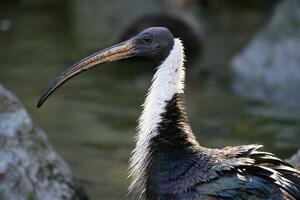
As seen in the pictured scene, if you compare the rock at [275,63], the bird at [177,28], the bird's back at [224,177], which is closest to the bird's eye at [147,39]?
the bird's back at [224,177]

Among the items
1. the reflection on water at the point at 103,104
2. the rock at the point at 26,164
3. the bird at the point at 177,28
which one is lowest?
the rock at the point at 26,164

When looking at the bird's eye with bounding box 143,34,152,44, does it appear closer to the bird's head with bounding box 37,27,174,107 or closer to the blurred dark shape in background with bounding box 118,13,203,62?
the bird's head with bounding box 37,27,174,107

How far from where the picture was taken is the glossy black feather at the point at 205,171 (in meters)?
5.50

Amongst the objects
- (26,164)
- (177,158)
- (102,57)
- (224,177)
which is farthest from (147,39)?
(26,164)

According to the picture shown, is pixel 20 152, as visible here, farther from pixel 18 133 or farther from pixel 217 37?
pixel 217 37

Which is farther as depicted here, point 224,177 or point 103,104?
point 103,104

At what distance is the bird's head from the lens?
19.9ft

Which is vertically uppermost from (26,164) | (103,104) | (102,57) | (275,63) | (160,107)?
(275,63)

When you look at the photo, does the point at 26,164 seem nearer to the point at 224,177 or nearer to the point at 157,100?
the point at 157,100

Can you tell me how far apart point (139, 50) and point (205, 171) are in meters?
0.99

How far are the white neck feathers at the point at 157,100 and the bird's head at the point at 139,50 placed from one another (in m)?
0.06

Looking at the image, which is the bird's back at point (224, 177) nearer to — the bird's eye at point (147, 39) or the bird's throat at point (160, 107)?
the bird's throat at point (160, 107)

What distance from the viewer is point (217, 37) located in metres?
16.6

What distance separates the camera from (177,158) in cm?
584
